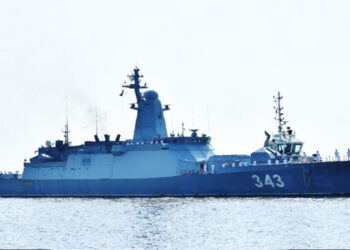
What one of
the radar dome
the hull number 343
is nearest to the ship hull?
the hull number 343

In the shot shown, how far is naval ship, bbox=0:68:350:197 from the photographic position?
42594 millimetres

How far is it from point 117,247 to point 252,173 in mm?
20330

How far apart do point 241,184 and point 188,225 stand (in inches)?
572

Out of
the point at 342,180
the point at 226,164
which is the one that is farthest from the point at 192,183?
the point at 342,180

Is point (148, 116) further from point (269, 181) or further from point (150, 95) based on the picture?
point (269, 181)

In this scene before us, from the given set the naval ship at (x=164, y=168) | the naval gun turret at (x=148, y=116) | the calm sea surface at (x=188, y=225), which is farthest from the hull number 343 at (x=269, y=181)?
the naval gun turret at (x=148, y=116)

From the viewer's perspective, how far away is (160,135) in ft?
174

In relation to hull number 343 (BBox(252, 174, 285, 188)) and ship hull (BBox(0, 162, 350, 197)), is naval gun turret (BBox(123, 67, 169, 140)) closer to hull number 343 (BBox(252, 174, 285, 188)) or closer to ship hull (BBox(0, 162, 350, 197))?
ship hull (BBox(0, 162, 350, 197))

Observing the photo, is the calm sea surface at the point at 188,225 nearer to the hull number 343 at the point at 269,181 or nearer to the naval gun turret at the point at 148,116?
the hull number 343 at the point at 269,181

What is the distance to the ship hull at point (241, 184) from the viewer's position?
41.4m

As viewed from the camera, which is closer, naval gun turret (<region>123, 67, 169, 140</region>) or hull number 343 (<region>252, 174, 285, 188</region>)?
hull number 343 (<region>252, 174, 285, 188</region>)

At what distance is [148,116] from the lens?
5306cm

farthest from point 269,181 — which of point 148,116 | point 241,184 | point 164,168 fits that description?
point 148,116

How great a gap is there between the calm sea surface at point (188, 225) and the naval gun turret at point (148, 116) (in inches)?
431
